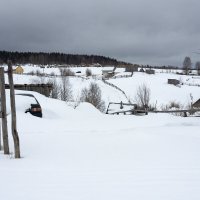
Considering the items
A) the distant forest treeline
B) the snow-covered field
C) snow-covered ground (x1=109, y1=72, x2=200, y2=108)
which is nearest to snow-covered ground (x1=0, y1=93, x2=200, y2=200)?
the snow-covered field

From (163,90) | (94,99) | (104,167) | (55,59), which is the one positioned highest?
(55,59)

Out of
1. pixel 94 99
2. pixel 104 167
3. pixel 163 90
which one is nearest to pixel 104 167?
pixel 104 167

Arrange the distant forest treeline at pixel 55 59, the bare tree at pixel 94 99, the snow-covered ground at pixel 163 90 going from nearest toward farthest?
the bare tree at pixel 94 99
the snow-covered ground at pixel 163 90
the distant forest treeline at pixel 55 59

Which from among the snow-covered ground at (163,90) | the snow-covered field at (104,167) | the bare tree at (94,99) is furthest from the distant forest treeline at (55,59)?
the snow-covered field at (104,167)

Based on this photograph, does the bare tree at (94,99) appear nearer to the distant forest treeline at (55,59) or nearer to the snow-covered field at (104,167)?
the snow-covered field at (104,167)

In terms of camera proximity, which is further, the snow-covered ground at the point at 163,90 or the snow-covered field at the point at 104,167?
the snow-covered ground at the point at 163,90

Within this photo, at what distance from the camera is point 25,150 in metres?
8.23

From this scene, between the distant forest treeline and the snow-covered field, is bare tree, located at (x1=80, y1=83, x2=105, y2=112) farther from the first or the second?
the distant forest treeline

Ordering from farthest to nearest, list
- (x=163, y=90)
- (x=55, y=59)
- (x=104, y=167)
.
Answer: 1. (x=55, y=59)
2. (x=163, y=90)
3. (x=104, y=167)

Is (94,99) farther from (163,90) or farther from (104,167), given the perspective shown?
(163,90)

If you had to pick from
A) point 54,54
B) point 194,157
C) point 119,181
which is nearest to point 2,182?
point 119,181

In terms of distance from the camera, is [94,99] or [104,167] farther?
[94,99]

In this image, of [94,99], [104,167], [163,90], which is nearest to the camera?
[104,167]

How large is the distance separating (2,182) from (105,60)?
637 ft
